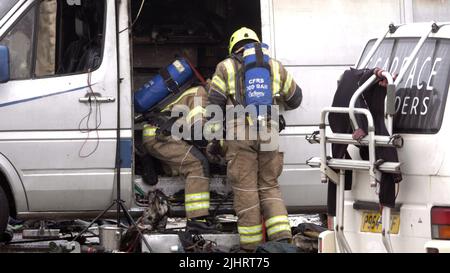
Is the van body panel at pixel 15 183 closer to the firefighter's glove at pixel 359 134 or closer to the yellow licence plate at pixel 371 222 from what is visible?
the yellow licence plate at pixel 371 222

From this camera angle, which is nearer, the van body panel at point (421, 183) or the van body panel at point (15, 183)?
the van body panel at point (421, 183)

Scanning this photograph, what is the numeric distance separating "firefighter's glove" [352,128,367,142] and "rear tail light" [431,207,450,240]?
575 mm

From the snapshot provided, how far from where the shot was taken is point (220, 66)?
318 inches

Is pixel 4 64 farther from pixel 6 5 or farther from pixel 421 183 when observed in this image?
pixel 421 183

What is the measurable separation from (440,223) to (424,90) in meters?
0.78

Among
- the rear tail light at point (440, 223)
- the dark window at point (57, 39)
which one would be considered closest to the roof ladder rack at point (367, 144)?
the rear tail light at point (440, 223)

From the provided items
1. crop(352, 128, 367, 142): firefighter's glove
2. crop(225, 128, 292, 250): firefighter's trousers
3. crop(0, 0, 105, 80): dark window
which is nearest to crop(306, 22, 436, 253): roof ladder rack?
crop(352, 128, 367, 142): firefighter's glove

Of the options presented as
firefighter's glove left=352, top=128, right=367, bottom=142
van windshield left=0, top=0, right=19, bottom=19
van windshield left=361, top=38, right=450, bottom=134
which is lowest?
firefighter's glove left=352, top=128, right=367, bottom=142

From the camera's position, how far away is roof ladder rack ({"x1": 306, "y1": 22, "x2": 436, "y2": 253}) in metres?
5.35

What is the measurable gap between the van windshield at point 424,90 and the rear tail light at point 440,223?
17.5 inches

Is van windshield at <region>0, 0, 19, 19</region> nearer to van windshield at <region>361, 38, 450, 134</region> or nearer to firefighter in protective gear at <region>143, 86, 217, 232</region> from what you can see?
firefighter in protective gear at <region>143, 86, 217, 232</region>

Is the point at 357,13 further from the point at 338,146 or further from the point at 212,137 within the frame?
the point at 338,146

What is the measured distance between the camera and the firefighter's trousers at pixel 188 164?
815 cm

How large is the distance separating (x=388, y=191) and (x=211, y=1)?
4858 mm
